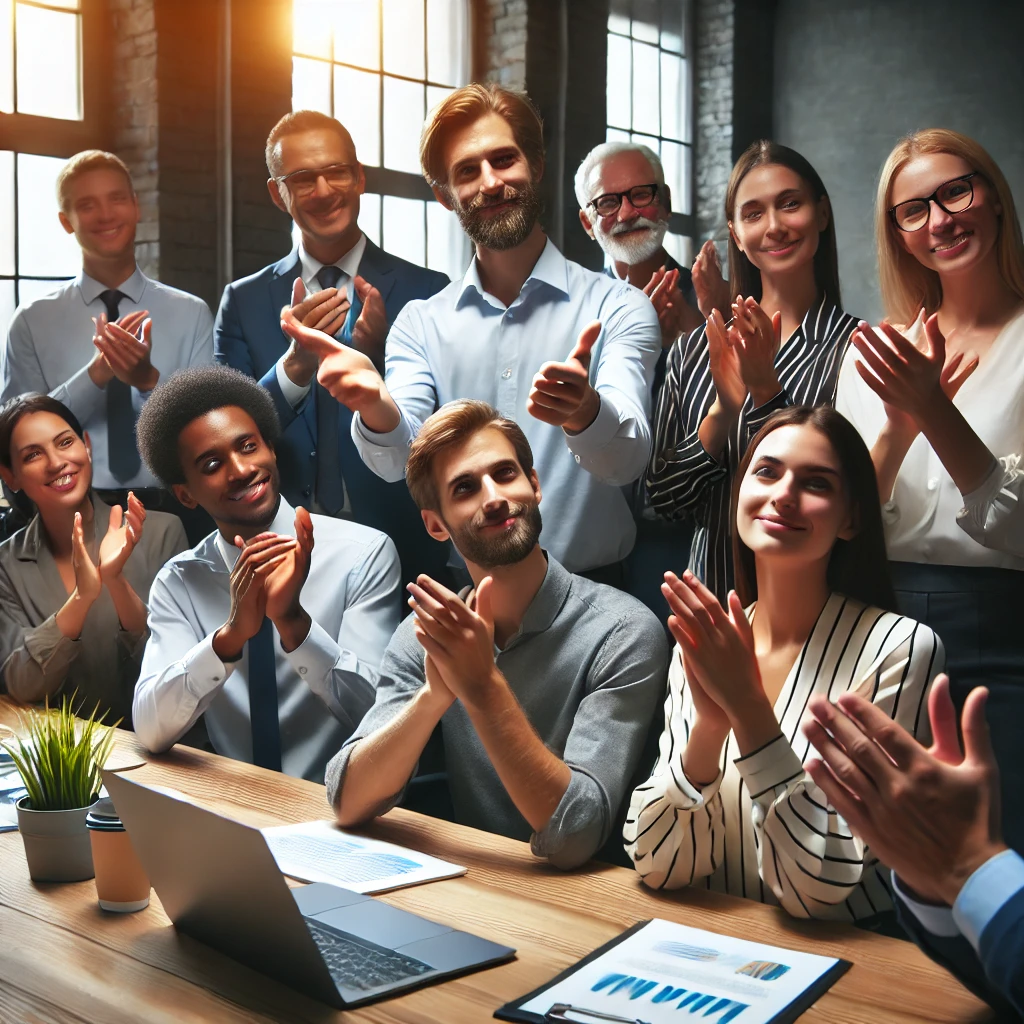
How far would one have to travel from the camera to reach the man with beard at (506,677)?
1.74 m

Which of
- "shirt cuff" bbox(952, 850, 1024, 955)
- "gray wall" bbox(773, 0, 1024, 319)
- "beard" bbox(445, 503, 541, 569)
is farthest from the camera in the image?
"gray wall" bbox(773, 0, 1024, 319)

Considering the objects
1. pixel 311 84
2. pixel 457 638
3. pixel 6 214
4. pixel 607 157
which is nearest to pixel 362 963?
pixel 457 638

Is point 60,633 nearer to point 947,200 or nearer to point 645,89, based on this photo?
point 947,200

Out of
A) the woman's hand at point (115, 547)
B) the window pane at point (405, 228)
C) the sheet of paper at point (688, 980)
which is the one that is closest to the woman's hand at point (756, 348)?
the sheet of paper at point (688, 980)

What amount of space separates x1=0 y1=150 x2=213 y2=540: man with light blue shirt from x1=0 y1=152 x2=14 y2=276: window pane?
87 cm

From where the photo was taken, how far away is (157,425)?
283 cm

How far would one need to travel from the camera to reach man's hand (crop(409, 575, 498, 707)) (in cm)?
171

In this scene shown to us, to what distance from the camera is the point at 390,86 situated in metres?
5.65

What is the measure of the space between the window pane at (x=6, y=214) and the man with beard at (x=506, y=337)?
7.88ft

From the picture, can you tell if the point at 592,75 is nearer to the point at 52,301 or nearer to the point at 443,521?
the point at 52,301

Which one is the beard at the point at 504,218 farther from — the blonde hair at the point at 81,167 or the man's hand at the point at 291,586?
the blonde hair at the point at 81,167

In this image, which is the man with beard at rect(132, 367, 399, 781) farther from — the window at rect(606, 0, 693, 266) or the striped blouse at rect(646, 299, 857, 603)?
the window at rect(606, 0, 693, 266)

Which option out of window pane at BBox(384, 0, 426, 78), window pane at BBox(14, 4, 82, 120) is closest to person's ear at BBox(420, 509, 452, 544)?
window pane at BBox(14, 4, 82, 120)

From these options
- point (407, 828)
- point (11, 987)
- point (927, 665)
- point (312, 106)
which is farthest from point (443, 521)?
point (312, 106)
